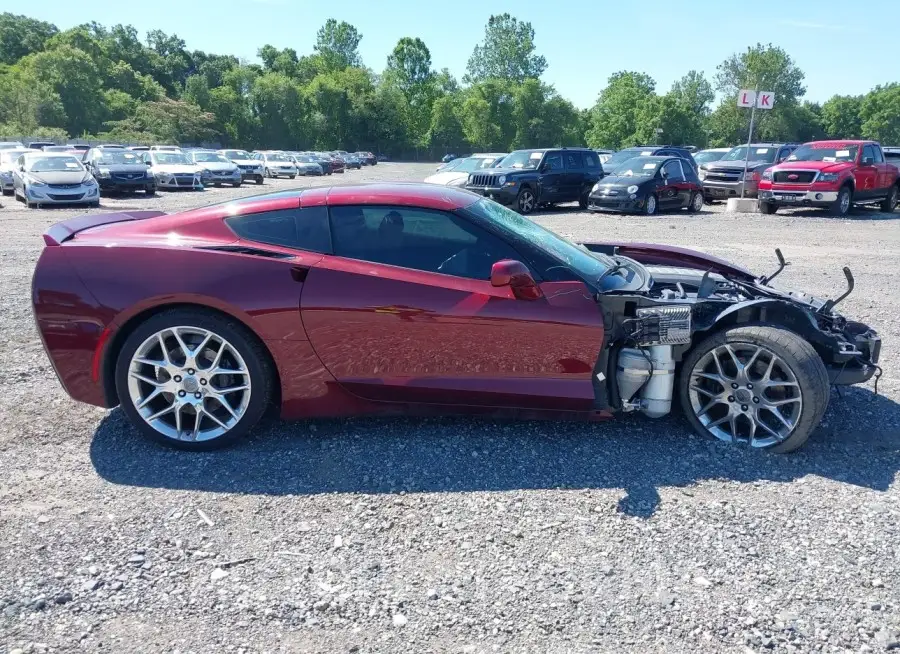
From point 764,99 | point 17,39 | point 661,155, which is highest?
point 17,39

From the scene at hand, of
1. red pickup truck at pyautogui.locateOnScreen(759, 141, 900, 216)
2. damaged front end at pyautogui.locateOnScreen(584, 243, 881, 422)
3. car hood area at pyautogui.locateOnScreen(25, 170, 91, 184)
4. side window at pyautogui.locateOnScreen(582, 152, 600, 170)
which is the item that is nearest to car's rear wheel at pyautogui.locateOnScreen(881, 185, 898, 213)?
red pickup truck at pyautogui.locateOnScreen(759, 141, 900, 216)

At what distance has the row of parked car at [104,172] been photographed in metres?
17.8

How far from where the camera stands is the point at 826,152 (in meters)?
17.8

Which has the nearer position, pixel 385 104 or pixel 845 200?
pixel 845 200

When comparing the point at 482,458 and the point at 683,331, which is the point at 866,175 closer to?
the point at 683,331

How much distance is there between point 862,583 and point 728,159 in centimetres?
2227

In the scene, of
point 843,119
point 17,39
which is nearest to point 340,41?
point 17,39

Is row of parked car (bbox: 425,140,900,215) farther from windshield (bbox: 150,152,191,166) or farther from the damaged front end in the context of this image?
the damaged front end

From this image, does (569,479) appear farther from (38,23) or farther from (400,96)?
(38,23)

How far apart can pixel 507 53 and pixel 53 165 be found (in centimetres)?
9533

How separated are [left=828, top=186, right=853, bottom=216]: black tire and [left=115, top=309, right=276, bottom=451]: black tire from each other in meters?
17.3

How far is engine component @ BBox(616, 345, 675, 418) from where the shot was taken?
3848mm

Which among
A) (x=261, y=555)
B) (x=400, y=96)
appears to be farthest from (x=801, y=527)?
(x=400, y=96)

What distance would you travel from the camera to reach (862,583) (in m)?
2.73
